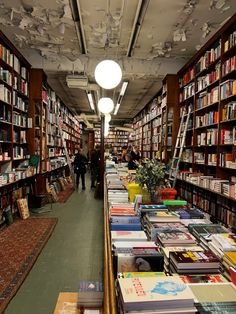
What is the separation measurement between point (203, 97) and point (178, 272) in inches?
181

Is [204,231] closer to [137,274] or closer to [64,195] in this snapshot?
[137,274]

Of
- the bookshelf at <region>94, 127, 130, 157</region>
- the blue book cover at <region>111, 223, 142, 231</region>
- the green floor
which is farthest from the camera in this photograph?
the bookshelf at <region>94, 127, 130, 157</region>

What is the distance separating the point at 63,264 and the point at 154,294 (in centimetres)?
267

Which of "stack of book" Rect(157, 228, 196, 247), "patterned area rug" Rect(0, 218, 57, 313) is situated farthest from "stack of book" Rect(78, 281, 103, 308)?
"patterned area rug" Rect(0, 218, 57, 313)

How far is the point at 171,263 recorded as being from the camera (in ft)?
Answer: 4.58

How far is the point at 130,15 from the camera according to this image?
445 cm

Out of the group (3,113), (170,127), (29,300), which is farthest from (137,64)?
(29,300)

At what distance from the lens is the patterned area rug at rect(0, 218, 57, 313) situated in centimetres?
286

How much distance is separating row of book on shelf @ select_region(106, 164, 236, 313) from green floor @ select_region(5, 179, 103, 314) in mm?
1193

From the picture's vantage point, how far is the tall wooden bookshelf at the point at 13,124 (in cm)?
484

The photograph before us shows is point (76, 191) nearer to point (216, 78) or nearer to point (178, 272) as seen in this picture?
point (216, 78)

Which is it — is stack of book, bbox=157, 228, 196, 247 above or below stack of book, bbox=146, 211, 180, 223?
below

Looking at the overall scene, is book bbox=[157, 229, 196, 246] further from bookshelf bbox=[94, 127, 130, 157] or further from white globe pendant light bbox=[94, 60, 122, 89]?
bookshelf bbox=[94, 127, 130, 157]

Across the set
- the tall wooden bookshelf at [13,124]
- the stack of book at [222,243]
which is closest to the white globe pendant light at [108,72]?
the tall wooden bookshelf at [13,124]
